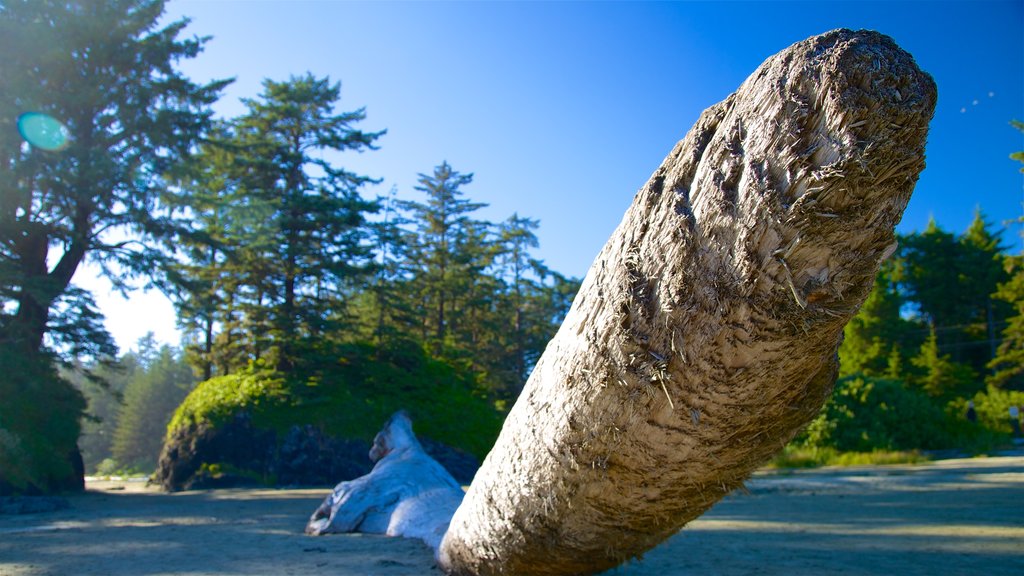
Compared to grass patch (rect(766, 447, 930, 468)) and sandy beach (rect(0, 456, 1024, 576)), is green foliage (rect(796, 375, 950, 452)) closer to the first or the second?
grass patch (rect(766, 447, 930, 468))

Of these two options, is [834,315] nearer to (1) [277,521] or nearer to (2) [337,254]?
(1) [277,521]

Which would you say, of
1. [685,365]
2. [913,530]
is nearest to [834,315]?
[685,365]

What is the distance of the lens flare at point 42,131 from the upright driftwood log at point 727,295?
1344cm

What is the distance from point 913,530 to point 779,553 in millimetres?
1650

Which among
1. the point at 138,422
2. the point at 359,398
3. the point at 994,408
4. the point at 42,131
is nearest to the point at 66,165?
the point at 42,131

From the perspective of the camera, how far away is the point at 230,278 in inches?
667

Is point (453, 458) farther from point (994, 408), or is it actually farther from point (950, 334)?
point (950, 334)

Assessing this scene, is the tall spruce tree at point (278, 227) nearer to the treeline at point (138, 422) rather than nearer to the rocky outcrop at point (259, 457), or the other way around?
the rocky outcrop at point (259, 457)

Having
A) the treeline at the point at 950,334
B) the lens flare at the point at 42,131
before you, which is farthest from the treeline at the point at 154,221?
the treeline at the point at 950,334

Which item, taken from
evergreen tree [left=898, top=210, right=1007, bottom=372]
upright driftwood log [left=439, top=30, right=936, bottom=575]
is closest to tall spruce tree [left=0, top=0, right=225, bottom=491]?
upright driftwood log [left=439, top=30, right=936, bottom=575]

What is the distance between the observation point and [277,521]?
7.39 m

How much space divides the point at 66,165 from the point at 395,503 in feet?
33.7

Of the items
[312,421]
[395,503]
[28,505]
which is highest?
[312,421]

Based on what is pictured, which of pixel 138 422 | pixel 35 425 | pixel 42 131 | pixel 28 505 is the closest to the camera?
pixel 28 505
